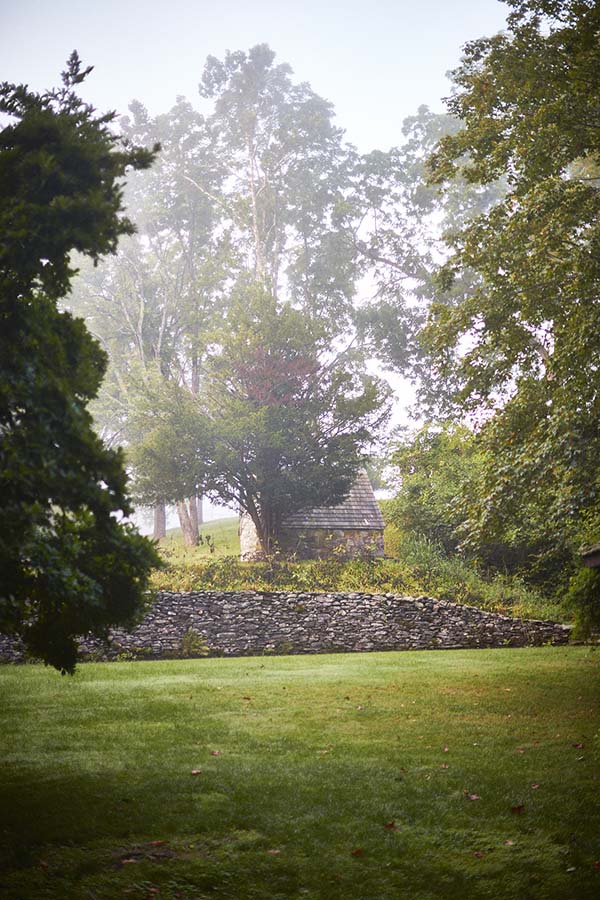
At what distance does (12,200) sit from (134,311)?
29367 millimetres

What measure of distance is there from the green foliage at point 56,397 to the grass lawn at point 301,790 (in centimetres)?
159

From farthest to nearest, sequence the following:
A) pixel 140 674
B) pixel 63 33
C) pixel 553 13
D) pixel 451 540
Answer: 1. pixel 63 33
2. pixel 451 540
3. pixel 140 674
4. pixel 553 13

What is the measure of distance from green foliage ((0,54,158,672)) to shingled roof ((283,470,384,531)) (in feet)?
50.4

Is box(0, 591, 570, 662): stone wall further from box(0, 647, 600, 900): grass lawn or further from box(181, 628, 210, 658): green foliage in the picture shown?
box(0, 647, 600, 900): grass lawn

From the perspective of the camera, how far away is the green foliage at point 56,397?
5305mm

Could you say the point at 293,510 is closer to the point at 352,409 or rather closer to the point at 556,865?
the point at 352,409

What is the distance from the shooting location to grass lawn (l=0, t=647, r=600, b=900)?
16.4 ft

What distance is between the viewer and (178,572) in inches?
758

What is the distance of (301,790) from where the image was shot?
264 inches

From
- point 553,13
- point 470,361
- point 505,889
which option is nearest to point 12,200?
point 505,889

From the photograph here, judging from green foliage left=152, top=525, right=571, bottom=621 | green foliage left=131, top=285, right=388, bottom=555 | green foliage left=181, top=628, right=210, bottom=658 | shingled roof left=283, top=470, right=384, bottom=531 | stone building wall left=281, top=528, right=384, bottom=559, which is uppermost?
green foliage left=131, top=285, right=388, bottom=555

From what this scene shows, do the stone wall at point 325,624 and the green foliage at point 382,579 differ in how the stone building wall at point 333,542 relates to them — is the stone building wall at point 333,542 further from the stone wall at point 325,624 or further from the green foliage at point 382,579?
the stone wall at point 325,624

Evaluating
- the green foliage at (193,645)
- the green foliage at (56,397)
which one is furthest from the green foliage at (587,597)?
the green foliage at (193,645)

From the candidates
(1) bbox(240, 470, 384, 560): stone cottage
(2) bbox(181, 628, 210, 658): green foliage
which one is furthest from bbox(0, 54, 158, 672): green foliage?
(1) bbox(240, 470, 384, 560): stone cottage
